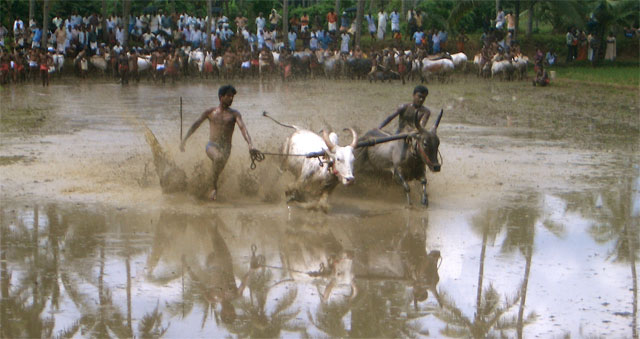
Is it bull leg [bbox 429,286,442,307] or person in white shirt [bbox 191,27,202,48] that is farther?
person in white shirt [bbox 191,27,202,48]

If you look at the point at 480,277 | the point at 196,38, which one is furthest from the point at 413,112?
the point at 196,38

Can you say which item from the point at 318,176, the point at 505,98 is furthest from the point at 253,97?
the point at 318,176

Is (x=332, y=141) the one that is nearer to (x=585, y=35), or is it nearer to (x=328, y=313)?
(x=328, y=313)

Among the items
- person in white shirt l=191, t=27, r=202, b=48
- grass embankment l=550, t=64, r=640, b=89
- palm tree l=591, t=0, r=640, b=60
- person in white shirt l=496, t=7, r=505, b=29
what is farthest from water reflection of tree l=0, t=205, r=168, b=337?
palm tree l=591, t=0, r=640, b=60

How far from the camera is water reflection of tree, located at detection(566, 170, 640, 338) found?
9.06 meters

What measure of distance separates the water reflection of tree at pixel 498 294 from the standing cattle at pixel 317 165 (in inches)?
64.4

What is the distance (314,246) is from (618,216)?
387 cm

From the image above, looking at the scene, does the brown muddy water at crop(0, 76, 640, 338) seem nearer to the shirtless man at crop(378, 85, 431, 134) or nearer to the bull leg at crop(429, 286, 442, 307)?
the bull leg at crop(429, 286, 442, 307)

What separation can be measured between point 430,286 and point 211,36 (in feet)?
98.5

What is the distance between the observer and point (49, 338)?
21.3 feet

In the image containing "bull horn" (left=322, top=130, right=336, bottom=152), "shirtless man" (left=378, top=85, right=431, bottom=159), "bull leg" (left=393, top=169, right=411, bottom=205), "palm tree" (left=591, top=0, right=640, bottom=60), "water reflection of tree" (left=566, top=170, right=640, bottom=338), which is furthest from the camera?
"palm tree" (left=591, top=0, right=640, bottom=60)

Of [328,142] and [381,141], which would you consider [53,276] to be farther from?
[381,141]

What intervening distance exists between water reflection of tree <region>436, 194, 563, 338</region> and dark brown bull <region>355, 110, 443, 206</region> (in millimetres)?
900

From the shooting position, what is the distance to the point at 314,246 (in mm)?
9211
